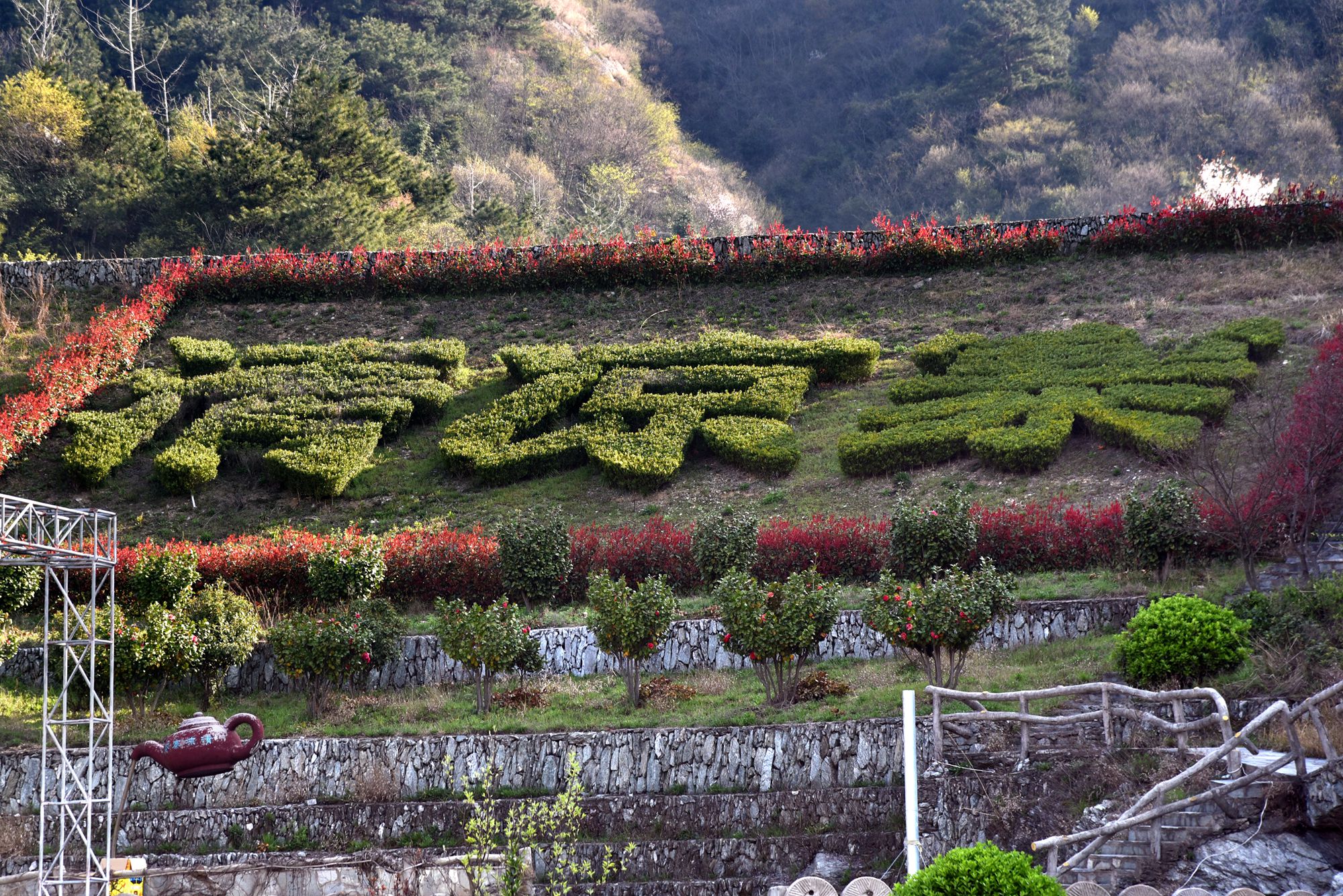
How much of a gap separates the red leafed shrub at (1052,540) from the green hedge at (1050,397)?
190 cm

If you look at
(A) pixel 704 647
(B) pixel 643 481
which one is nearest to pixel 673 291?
(B) pixel 643 481

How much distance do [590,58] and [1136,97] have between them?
70.8 ft

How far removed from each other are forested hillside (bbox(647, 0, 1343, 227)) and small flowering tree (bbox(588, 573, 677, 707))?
3367 centimetres

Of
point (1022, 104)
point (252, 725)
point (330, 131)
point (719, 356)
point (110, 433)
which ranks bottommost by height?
point (252, 725)

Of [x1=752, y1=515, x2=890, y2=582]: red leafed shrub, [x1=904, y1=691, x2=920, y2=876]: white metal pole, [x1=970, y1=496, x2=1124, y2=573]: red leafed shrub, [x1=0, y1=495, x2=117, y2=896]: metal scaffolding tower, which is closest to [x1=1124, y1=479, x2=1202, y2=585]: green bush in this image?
[x1=970, y1=496, x2=1124, y2=573]: red leafed shrub

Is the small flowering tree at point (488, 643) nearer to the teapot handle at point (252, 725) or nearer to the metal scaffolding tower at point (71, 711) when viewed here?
the teapot handle at point (252, 725)

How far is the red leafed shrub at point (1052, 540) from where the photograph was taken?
13609 millimetres

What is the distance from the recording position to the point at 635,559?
571 inches

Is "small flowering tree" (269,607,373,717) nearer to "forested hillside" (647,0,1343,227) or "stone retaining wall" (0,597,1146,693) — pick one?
"stone retaining wall" (0,597,1146,693)

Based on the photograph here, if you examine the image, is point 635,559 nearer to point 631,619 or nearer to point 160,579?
point 631,619

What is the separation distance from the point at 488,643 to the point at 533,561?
219 cm

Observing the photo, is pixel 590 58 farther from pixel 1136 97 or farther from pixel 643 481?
pixel 643 481

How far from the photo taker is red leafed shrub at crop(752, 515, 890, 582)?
46.3ft

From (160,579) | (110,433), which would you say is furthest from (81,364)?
(160,579)
